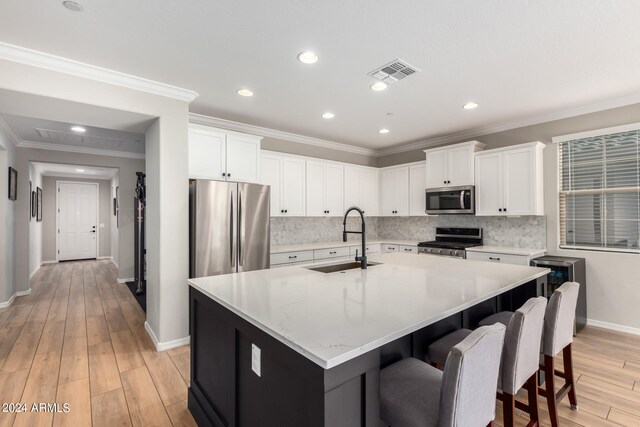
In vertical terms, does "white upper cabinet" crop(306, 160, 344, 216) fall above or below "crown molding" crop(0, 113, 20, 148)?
below

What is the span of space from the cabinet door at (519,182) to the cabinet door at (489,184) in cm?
7

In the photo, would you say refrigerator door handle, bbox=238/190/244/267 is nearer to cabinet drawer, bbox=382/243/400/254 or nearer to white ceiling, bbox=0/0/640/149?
white ceiling, bbox=0/0/640/149

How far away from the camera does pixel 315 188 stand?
16.4 ft

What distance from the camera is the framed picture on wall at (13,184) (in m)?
4.71

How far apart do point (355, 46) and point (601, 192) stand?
3524 mm

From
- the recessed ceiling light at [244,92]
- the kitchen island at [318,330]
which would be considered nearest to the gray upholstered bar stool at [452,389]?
the kitchen island at [318,330]

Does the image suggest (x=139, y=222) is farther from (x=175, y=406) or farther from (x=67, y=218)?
(x=67, y=218)

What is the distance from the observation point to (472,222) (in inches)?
192

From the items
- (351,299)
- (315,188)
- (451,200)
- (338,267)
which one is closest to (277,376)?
(351,299)

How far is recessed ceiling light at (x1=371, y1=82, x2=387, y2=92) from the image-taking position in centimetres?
306

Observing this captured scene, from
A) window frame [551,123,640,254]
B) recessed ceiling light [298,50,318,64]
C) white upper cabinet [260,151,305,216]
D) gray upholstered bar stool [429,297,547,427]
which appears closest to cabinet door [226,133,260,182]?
white upper cabinet [260,151,305,216]

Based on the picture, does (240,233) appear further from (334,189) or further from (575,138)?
(575,138)

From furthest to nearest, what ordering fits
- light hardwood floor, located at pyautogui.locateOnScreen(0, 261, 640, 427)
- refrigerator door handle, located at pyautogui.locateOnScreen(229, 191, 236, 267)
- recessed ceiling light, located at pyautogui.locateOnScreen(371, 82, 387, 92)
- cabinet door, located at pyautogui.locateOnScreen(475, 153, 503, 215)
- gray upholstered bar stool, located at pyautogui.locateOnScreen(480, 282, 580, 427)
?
cabinet door, located at pyautogui.locateOnScreen(475, 153, 503, 215) < refrigerator door handle, located at pyautogui.locateOnScreen(229, 191, 236, 267) < recessed ceiling light, located at pyautogui.locateOnScreen(371, 82, 387, 92) < light hardwood floor, located at pyautogui.locateOnScreen(0, 261, 640, 427) < gray upholstered bar stool, located at pyautogui.locateOnScreen(480, 282, 580, 427)

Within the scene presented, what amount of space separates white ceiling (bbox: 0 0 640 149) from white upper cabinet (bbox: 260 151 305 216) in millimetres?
986
